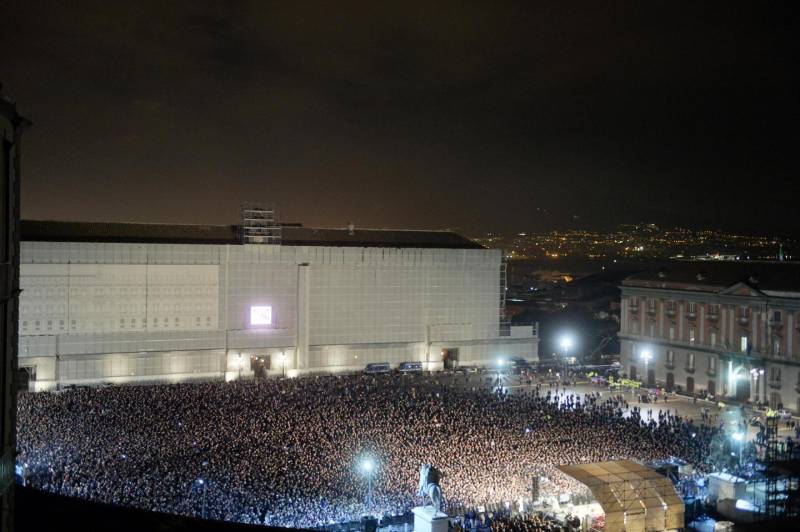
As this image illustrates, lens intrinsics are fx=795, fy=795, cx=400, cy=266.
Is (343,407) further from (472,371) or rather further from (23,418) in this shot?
(472,371)

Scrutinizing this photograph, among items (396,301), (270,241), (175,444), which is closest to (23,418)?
(175,444)

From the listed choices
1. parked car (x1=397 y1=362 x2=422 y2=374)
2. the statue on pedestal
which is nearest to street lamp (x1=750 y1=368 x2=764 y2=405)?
parked car (x1=397 y1=362 x2=422 y2=374)

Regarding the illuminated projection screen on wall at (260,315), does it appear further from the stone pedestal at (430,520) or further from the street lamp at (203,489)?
the stone pedestal at (430,520)

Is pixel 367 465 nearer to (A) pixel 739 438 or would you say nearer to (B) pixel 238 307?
(A) pixel 739 438

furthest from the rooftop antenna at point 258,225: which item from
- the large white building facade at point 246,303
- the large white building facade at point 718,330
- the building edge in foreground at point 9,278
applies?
the building edge in foreground at point 9,278

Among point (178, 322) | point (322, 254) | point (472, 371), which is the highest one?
point (322, 254)

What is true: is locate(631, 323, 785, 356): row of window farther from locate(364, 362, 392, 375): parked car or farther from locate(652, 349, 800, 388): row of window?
locate(364, 362, 392, 375): parked car
